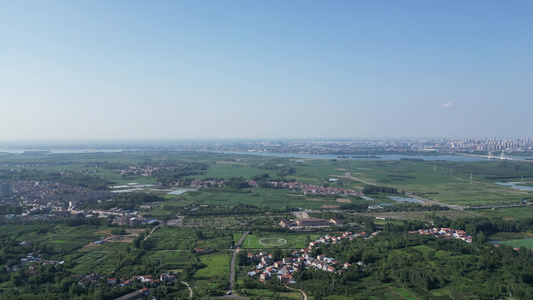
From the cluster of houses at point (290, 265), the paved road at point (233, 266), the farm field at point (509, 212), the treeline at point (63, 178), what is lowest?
the paved road at point (233, 266)

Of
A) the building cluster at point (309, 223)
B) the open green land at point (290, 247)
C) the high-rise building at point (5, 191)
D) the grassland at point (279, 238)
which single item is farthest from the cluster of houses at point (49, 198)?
the building cluster at point (309, 223)

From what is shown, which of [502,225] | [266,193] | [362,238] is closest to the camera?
[362,238]

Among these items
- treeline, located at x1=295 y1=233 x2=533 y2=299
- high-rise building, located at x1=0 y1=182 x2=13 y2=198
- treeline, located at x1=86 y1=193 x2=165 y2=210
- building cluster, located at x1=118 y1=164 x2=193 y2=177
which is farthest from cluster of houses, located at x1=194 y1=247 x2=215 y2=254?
building cluster, located at x1=118 y1=164 x2=193 y2=177

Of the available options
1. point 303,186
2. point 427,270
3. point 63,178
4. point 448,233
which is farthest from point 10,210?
point 448,233

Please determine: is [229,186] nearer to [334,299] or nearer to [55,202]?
[55,202]

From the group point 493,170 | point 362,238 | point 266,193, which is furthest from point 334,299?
point 493,170

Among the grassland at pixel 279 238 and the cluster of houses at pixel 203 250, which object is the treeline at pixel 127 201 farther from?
the cluster of houses at pixel 203 250

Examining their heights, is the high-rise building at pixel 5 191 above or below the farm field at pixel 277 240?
above
